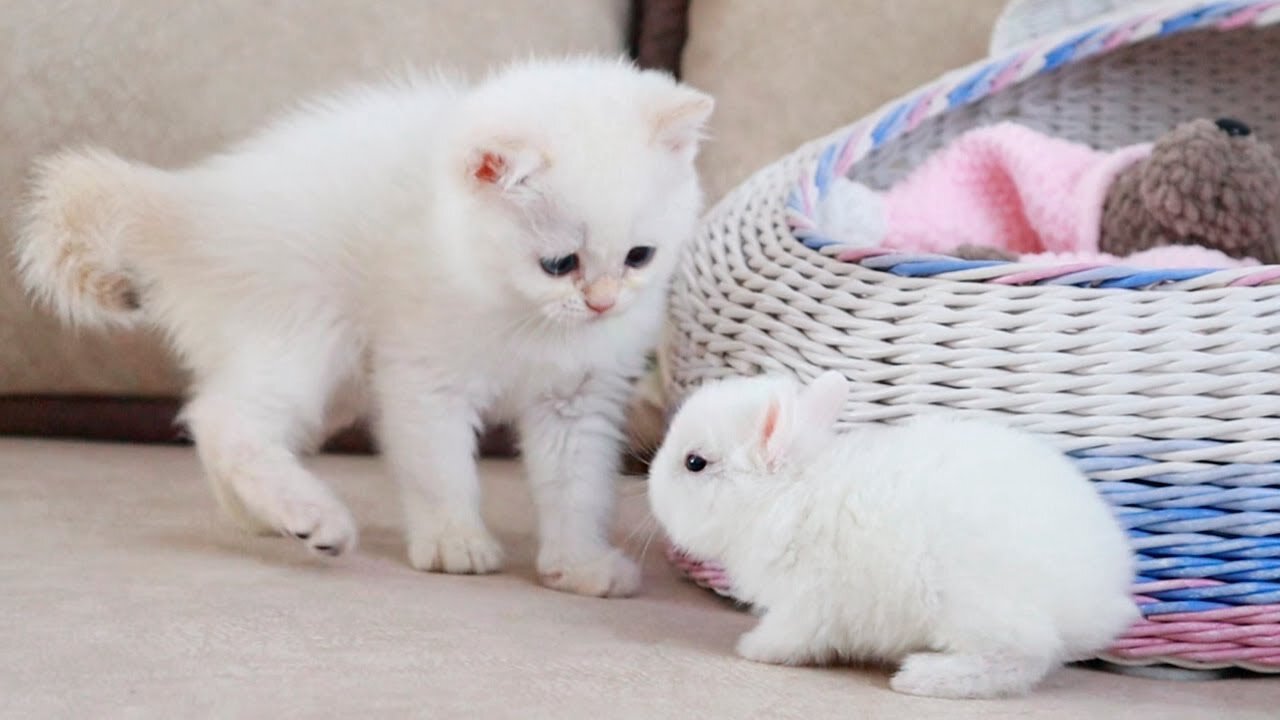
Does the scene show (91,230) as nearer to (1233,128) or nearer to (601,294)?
(601,294)

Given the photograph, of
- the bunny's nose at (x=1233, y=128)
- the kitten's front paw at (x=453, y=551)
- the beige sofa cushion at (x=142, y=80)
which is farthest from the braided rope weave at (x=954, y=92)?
the beige sofa cushion at (x=142, y=80)

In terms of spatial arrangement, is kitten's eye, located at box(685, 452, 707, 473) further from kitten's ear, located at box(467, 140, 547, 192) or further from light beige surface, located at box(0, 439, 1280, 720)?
kitten's ear, located at box(467, 140, 547, 192)

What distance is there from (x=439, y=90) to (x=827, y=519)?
863mm

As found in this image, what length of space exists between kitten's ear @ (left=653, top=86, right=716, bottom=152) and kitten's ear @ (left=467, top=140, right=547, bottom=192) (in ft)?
0.48

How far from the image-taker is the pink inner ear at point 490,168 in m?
1.39

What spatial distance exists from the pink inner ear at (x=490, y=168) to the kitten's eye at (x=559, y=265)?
9 cm

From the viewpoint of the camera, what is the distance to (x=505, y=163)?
1386 mm

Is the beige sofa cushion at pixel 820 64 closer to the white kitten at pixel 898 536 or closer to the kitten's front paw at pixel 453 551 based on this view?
the kitten's front paw at pixel 453 551

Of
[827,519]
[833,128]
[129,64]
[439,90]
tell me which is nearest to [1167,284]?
[827,519]

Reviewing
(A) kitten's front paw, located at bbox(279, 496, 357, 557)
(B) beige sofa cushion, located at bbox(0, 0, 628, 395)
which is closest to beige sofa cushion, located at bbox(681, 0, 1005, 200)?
(B) beige sofa cushion, located at bbox(0, 0, 628, 395)

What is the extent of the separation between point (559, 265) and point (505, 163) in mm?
113

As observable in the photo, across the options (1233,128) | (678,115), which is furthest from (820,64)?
(678,115)

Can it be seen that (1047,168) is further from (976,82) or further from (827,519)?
(827,519)

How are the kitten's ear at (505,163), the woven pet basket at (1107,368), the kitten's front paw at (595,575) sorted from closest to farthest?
the woven pet basket at (1107,368)
the kitten's ear at (505,163)
the kitten's front paw at (595,575)
